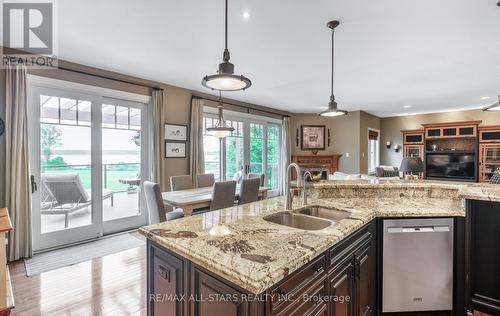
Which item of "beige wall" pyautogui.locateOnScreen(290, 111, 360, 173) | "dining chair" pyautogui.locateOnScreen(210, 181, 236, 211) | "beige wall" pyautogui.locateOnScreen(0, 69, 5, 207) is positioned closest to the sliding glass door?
"beige wall" pyautogui.locateOnScreen(0, 69, 5, 207)

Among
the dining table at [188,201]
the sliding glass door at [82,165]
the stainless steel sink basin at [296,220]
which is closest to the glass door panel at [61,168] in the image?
the sliding glass door at [82,165]

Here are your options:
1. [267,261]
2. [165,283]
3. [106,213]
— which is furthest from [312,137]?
[267,261]

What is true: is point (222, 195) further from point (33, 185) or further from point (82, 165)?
point (33, 185)

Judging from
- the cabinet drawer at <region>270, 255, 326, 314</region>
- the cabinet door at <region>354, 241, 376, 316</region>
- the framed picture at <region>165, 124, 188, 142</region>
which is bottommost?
the cabinet door at <region>354, 241, 376, 316</region>

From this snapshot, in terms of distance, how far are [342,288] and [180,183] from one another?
125 inches

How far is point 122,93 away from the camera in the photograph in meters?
4.11

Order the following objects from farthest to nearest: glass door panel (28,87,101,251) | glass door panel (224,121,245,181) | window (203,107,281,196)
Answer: glass door panel (224,121,245,181)
window (203,107,281,196)
glass door panel (28,87,101,251)

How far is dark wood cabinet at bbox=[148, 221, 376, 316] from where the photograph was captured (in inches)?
40.4

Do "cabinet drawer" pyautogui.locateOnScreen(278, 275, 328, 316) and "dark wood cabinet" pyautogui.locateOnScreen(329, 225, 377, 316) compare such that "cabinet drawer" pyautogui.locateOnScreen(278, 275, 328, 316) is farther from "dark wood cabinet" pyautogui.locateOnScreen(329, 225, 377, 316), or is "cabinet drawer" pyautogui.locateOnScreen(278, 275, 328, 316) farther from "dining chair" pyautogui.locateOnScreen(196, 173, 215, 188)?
"dining chair" pyautogui.locateOnScreen(196, 173, 215, 188)

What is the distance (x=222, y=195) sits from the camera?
3311mm

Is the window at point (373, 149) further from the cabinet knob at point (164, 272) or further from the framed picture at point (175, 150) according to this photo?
the cabinet knob at point (164, 272)

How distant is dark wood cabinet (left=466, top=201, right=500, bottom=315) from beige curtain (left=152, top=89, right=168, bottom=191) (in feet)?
13.6

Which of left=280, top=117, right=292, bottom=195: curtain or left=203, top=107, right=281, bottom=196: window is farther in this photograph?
left=280, top=117, right=292, bottom=195: curtain

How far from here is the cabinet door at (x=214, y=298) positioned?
3.32ft
